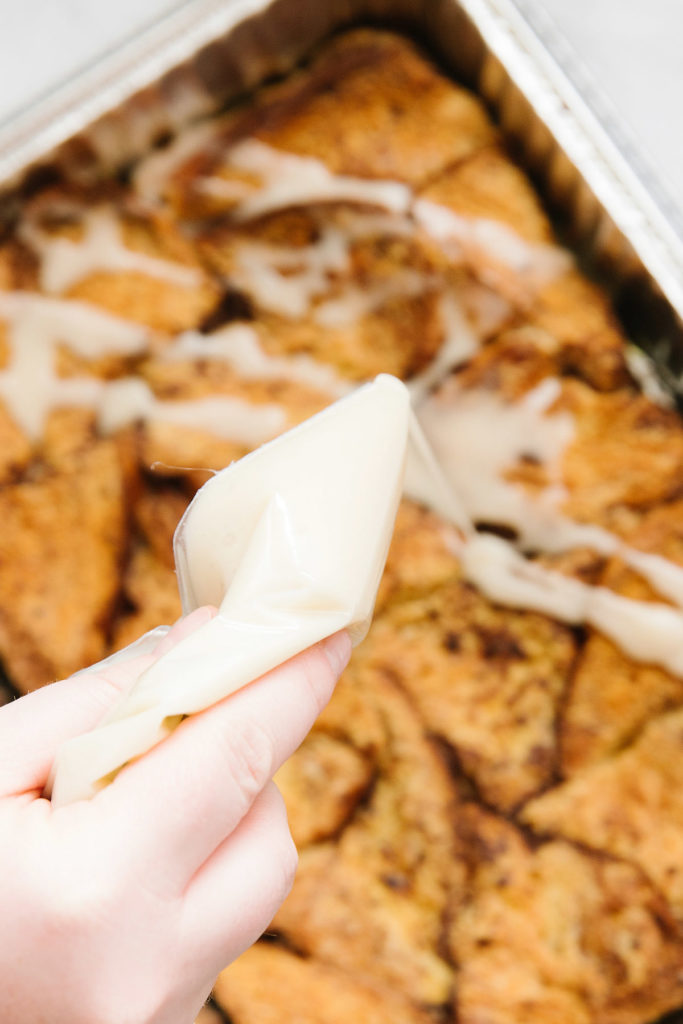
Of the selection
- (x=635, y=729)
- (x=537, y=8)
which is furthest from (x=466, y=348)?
(x=635, y=729)

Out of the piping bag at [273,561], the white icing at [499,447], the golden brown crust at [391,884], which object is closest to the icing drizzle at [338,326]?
the white icing at [499,447]

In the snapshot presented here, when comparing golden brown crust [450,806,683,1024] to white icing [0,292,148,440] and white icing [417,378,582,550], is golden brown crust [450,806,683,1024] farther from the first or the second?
white icing [0,292,148,440]

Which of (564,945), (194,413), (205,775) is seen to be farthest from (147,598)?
(564,945)

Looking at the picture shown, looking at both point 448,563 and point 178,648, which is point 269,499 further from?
point 448,563

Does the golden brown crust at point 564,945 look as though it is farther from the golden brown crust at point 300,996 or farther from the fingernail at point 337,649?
the fingernail at point 337,649

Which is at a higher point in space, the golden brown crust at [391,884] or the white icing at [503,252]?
the white icing at [503,252]

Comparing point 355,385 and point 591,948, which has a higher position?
point 355,385
